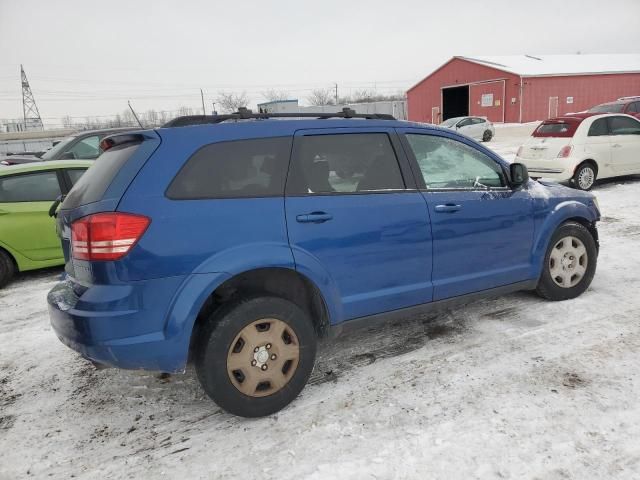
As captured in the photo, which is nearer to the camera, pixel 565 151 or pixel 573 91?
pixel 565 151

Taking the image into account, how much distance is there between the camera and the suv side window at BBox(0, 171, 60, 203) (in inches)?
231

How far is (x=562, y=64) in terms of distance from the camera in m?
37.6

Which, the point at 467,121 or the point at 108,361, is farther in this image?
the point at 467,121

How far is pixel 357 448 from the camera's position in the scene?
8.20ft

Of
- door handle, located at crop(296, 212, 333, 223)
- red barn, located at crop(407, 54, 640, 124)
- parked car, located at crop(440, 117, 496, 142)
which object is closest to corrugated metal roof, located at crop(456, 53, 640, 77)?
red barn, located at crop(407, 54, 640, 124)

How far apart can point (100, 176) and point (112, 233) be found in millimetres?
517

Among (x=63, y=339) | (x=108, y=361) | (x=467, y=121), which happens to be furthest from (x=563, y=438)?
(x=467, y=121)

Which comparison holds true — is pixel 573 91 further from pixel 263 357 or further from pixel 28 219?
pixel 263 357

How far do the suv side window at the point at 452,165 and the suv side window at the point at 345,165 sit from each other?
263 mm

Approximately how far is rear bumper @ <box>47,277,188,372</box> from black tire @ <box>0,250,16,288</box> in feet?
12.9

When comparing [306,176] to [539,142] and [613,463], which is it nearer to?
[613,463]

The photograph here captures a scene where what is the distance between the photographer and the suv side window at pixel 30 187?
5859mm

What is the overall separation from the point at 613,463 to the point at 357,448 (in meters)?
1.26

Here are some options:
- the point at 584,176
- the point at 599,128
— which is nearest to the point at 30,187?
the point at 584,176
